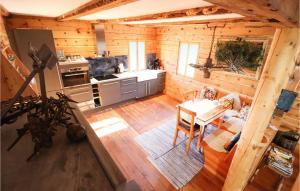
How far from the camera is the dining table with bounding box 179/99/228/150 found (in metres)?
2.79

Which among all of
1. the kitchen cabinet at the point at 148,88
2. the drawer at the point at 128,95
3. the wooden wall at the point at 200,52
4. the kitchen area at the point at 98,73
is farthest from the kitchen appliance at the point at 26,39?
the wooden wall at the point at 200,52

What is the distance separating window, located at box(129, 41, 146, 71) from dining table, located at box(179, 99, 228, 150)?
2797 millimetres

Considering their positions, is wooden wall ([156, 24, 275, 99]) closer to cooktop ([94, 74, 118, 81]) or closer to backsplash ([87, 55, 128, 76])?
backsplash ([87, 55, 128, 76])

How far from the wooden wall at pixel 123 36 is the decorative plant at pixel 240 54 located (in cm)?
254

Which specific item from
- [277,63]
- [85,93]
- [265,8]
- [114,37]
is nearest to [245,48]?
[277,63]

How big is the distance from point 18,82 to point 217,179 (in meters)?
3.21

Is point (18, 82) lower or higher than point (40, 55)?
lower

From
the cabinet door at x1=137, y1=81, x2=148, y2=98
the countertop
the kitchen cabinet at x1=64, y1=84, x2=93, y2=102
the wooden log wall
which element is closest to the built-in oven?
the kitchen cabinet at x1=64, y1=84, x2=93, y2=102

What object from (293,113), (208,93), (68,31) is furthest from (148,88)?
(293,113)

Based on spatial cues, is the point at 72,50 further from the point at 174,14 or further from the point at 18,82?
the point at 174,14

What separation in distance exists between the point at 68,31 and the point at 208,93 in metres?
4.01

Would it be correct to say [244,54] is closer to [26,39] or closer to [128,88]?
[128,88]

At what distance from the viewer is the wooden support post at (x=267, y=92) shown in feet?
4.07

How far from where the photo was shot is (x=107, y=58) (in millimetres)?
4633
